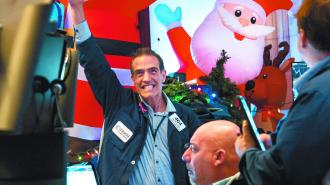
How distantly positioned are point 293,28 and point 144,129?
9.49 ft

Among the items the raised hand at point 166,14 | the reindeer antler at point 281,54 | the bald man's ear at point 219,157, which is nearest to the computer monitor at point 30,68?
the bald man's ear at point 219,157

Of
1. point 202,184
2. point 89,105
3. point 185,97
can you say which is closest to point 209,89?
point 185,97

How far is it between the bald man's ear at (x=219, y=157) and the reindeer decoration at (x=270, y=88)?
2.79 m

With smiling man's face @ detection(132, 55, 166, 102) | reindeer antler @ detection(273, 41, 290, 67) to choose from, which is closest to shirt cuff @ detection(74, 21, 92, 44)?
smiling man's face @ detection(132, 55, 166, 102)

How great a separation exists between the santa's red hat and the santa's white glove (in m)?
0.54

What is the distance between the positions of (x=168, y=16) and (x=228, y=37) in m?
0.69

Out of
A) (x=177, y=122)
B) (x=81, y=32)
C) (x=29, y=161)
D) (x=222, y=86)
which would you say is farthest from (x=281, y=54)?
(x=29, y=161)

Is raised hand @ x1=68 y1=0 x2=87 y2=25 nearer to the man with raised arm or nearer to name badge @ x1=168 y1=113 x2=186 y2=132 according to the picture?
the man with raised arm

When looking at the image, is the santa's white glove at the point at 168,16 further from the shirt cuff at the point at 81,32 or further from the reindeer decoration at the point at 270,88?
the shirt cuff at the point at 81,32

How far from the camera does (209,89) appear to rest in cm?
375

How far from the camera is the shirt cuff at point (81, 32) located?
219 centimetres

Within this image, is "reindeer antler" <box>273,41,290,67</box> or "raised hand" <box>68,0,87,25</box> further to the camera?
"reindeer antler" <box>273,41,290,67</box>

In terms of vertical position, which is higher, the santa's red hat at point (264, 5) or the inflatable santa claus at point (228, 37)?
the santa's red hat at point (264, 5)

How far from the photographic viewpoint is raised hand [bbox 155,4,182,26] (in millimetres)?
3931
